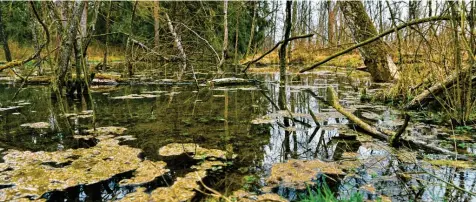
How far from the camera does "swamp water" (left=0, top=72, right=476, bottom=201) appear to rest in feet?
6.26

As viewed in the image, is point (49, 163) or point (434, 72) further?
point (434, 72)

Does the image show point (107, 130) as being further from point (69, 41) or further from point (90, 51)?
point (90, 51)

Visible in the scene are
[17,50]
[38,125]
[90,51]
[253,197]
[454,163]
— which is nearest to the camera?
[253,197]

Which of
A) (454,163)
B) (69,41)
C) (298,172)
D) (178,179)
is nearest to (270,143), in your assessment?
(298,172)

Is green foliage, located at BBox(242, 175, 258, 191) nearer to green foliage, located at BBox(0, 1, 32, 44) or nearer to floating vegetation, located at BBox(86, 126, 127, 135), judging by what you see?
floating vegetation, located at BBox(86, 126, 127, 135)

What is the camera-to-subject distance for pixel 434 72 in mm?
3631

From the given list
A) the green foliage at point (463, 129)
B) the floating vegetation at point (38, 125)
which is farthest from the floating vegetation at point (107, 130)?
the green foliage at point (463, 129)

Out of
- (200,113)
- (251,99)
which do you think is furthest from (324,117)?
(251,99)

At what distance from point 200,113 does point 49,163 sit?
2.12 meters

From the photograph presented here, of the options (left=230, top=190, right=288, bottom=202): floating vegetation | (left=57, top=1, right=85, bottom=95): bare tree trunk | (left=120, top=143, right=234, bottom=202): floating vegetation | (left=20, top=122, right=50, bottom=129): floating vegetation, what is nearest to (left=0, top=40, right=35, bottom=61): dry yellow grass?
(left=57, top=1, right=85, bottom=95): bare tree trunk

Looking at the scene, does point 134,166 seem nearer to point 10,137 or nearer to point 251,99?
point 10,137

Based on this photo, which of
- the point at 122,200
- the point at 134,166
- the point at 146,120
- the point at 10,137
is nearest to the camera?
the point at 122,200

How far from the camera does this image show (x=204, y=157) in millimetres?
2488

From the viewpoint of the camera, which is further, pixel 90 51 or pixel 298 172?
pixel 90 51
